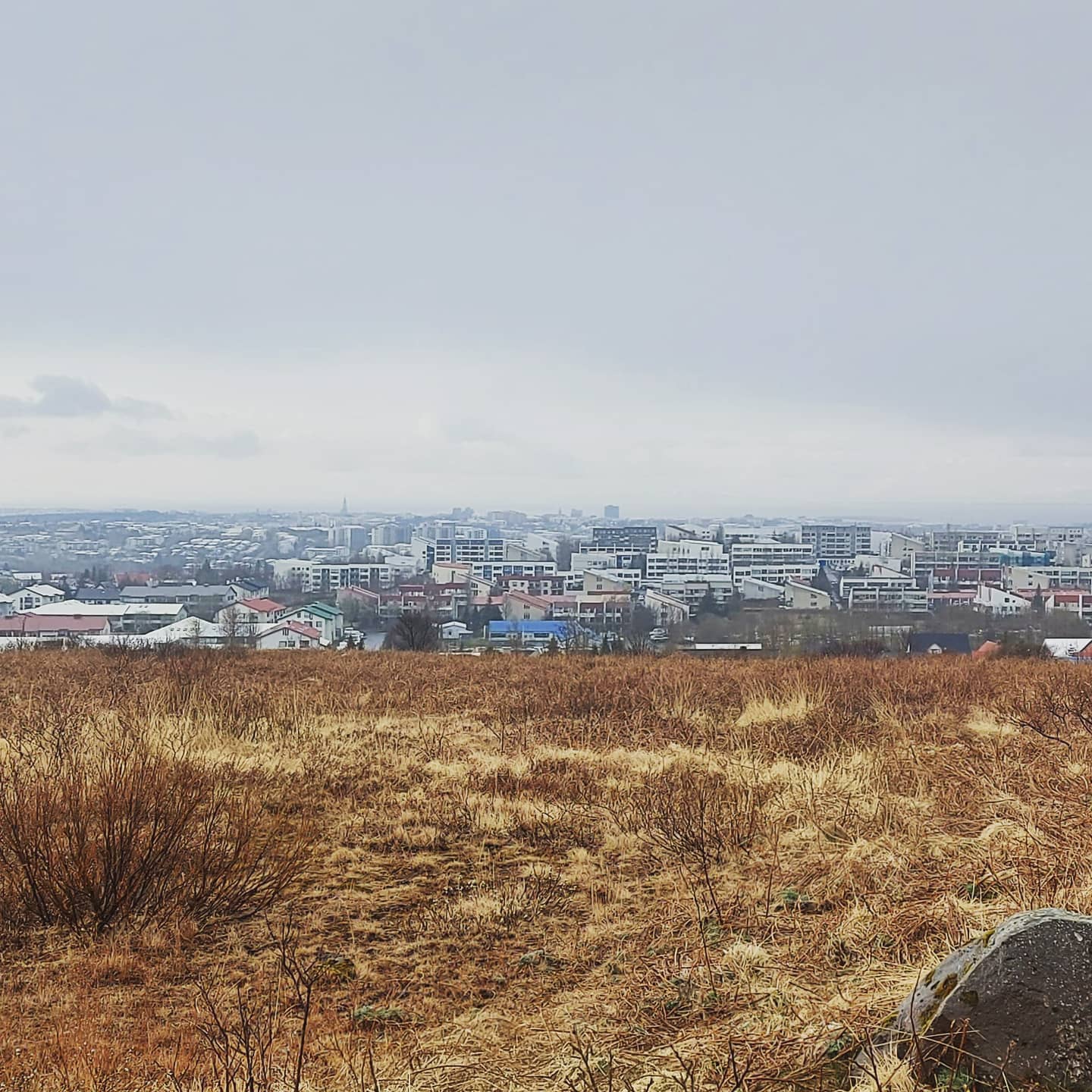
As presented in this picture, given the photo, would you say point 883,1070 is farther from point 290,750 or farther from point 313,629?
point 313,629

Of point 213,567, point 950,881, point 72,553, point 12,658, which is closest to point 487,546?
point 213,567

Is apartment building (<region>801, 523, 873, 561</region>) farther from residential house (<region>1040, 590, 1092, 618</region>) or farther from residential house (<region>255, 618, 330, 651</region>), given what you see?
residential house (<region>255, 618, 330, 651</region>)

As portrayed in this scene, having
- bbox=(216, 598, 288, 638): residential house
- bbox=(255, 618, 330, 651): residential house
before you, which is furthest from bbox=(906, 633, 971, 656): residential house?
bbox=(216, 598, 288, 638): residential house

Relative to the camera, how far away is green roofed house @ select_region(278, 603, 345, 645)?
33969 mm

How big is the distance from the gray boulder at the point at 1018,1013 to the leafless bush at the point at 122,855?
10.9 ft

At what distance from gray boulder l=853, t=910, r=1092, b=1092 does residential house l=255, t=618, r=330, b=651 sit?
27.7m

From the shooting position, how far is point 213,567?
60812mm

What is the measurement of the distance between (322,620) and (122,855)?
1245 inches

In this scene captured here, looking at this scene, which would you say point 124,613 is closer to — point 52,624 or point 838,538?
point 52,624

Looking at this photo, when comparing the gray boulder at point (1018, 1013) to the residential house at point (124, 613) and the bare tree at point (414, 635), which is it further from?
the residential house at point (124, 613)

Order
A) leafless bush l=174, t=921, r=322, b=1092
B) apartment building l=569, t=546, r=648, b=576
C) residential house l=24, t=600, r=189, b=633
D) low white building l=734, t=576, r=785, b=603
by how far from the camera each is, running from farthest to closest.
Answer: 1. apartment building l=569, t=546, r=648, b=576
2. low white building l=734, t=576, r=785, b=603
3. residential house l=24, t=600, r=189, b=633
4. leafless bush l=174, t=921, r=322, b=1092

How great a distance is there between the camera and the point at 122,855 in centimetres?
457

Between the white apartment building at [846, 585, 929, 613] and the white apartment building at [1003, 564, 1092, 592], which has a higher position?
the white apartment building at [1003, 564, 1092, 592]

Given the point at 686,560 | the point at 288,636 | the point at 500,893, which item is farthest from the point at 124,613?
the point at 500,893
